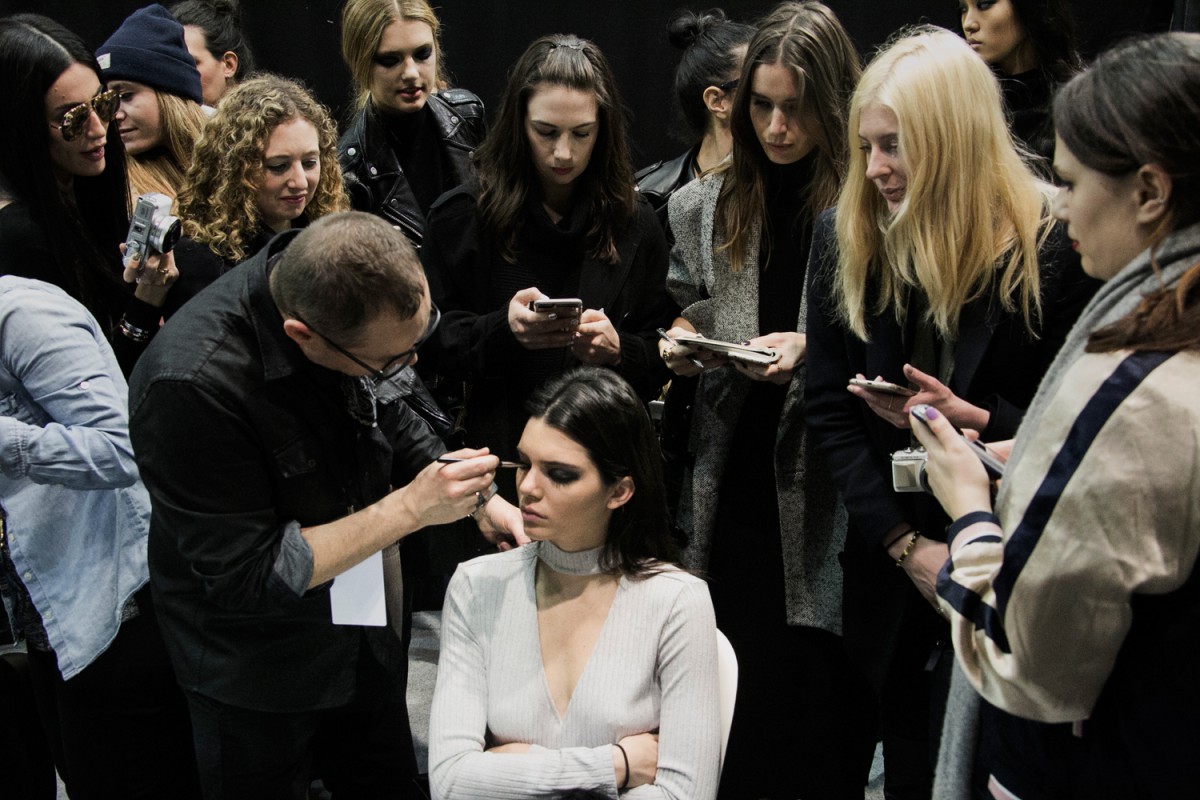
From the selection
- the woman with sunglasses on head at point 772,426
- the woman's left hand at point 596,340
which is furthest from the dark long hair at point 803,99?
the woman's left hand at point 596,340

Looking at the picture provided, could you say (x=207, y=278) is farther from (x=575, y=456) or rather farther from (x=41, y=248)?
(x=575, y=456)

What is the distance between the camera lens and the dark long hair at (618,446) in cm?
218

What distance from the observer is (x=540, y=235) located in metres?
2.91

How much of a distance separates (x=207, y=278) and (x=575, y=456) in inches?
45.1

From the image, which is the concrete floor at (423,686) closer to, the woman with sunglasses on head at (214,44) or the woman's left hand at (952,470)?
the woman's left hand at (952,470)

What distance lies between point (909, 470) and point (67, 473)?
162 centimetres

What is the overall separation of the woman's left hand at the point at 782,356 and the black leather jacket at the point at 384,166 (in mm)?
1371

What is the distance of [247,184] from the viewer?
9.36 feet

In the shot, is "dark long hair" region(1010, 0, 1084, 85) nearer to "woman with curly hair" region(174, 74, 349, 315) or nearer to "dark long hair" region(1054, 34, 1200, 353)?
"dark long hair" region(1054, 34, 1200, 353)

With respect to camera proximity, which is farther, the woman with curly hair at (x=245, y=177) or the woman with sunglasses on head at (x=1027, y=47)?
the woman with sunglasses on head at (x=1027, y=47)

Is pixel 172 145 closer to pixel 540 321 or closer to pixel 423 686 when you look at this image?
pixel 540 321

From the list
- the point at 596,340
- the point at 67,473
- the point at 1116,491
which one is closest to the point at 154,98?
the point at 67,473

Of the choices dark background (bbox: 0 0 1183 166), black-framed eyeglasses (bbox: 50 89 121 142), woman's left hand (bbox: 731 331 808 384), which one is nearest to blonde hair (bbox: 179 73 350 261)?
black-framed eyeglasses (bbox: 50 89 121 142)

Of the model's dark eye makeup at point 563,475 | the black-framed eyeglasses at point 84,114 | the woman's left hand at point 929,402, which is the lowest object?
the model's dark eye makeup at point 563,475
